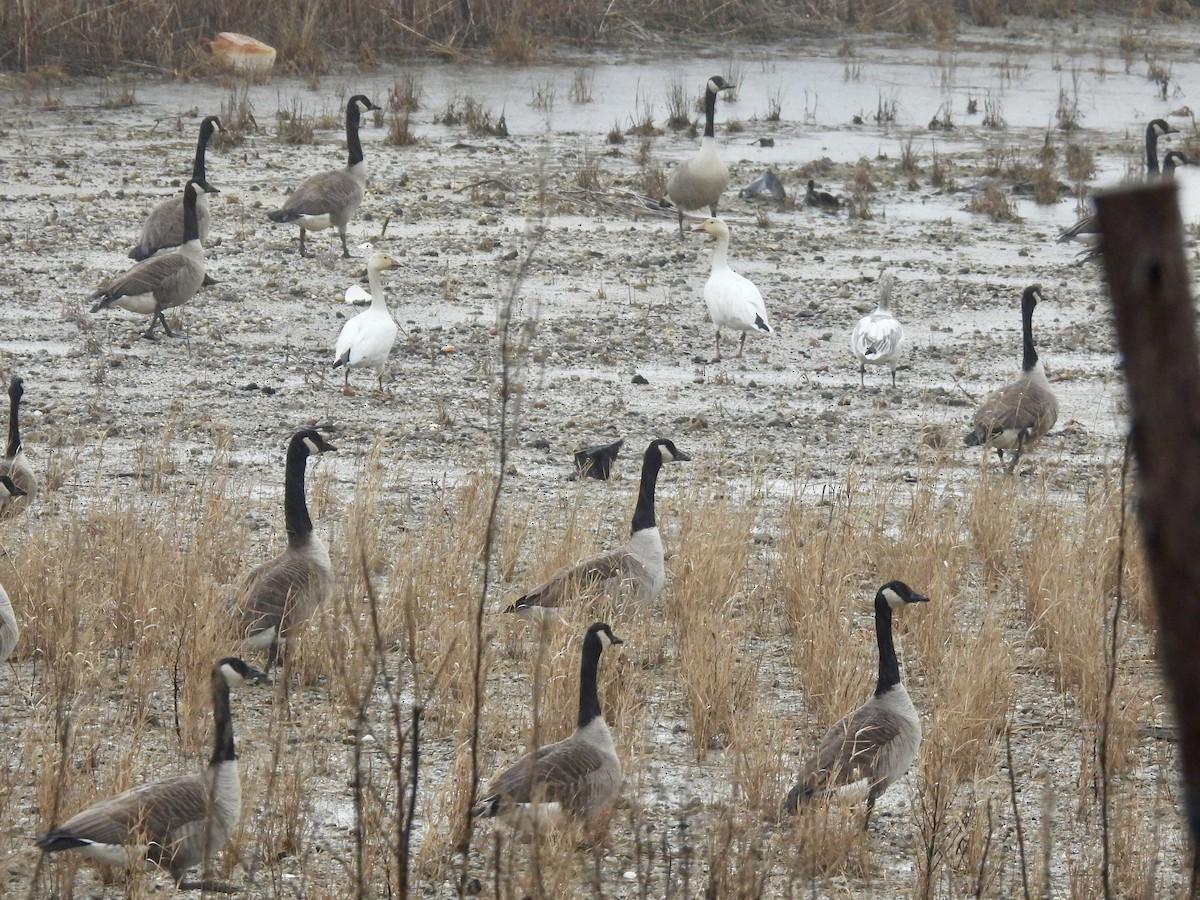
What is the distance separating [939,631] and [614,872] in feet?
7.94

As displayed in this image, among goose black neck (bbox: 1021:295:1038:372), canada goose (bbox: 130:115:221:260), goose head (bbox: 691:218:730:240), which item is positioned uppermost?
goose head (bbox: 691:218:730:240)

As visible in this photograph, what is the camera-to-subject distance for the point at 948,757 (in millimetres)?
5242

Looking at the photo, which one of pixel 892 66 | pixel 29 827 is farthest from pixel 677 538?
pixel 892 66

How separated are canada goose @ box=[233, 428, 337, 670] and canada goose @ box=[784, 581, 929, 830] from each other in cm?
211

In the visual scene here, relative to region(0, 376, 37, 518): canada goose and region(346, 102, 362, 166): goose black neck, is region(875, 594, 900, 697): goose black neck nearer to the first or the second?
region(0, 376, 37, 518): canada goose

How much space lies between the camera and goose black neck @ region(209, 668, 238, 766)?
4.37 meters

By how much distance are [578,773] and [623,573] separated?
1.87 m

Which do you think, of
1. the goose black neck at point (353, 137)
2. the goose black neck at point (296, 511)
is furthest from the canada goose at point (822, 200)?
the goose black neck at point (296, 511)

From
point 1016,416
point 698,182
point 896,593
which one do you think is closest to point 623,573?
point 896,593

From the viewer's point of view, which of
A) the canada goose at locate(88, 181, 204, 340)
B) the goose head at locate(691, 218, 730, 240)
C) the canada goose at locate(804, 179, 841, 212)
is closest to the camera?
the canada goose at locate(88, 181, 204, 340)

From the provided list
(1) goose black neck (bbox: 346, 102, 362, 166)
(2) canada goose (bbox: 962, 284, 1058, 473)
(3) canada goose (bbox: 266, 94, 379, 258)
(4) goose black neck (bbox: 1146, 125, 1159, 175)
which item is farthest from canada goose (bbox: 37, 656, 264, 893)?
(4) goose black neck (bbox: 1146, 125, 1159, 175)

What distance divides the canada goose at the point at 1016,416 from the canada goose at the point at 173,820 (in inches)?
217

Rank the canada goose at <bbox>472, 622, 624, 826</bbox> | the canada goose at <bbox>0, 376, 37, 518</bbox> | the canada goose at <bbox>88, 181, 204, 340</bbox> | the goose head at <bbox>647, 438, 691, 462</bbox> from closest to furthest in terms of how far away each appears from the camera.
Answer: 1. the canada goose at <bbox>472, 622, 624, 826</bbox>
2. the canada goose at <bbox>0, 376, 37, 518</bbox>
3. the goose head at <bbox>647, 438, 691, 462</bbox>
4. the canada goose at <bbox>88, 181, 204, 340</bbox>

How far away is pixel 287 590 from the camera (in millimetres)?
6055
